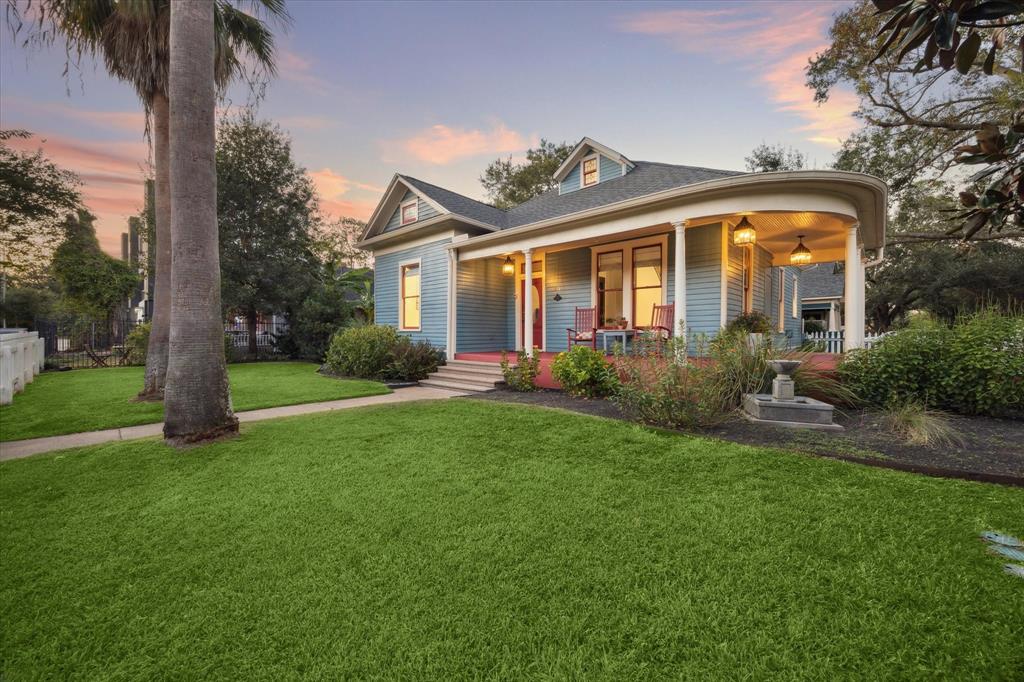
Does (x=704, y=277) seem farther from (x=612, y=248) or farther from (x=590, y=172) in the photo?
(x=590, y=172)

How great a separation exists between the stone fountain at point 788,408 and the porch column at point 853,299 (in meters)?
2.57

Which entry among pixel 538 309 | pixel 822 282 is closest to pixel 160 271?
pixel 538 309

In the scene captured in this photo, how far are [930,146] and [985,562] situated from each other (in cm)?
1800

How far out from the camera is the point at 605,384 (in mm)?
6781

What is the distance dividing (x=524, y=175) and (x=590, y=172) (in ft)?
43.4

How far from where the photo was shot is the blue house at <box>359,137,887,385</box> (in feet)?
22.3

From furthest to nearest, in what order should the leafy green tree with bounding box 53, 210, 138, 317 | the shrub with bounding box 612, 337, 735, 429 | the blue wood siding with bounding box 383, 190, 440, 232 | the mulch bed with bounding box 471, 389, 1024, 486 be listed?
1. the leafy green tree with bounding box 53, 210, 138, 317
2. the blue wood siding with bounding box 383, 190, 440, 232
3. the shrub with bounding box 612, 337, 735, 429
4. the mulch bed with bounding box 471, 389, 1024, 486

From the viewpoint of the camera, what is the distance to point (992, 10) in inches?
46.0

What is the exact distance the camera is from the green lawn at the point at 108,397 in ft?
18.3

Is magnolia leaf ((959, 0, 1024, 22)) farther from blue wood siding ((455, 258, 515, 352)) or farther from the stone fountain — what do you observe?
blue wood siding ((455, 258, 515, 352))

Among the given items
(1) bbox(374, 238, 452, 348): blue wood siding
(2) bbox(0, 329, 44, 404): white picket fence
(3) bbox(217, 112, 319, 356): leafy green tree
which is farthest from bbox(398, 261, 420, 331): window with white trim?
(2) bbox(0, 329, 44, 404): white picket fence

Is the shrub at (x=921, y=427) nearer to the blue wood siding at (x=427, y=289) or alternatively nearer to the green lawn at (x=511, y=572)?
the green lawn at (x=511, y=572)

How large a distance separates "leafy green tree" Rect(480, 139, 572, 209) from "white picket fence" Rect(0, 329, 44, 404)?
20.1 m

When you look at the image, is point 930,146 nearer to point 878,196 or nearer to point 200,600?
point 878,196
